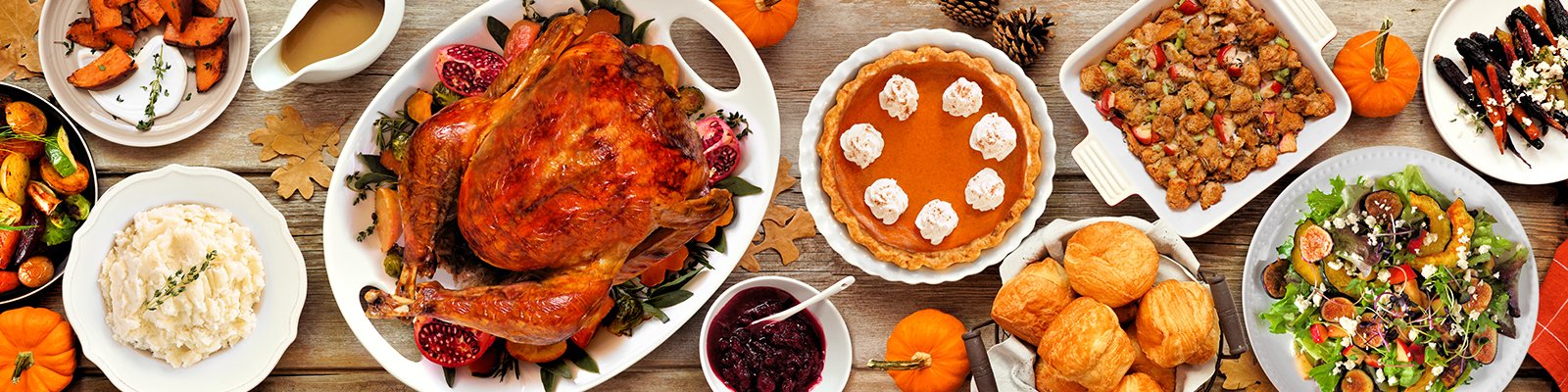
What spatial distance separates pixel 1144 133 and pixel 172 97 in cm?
282

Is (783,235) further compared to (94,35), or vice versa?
(783,235)

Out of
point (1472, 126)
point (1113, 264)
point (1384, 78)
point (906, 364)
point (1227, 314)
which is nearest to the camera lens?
point (1227, 314)

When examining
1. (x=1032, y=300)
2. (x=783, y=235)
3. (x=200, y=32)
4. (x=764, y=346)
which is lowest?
(x=764, y=346)

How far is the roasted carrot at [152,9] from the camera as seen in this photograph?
9.86 feet

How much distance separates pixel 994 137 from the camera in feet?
9.55

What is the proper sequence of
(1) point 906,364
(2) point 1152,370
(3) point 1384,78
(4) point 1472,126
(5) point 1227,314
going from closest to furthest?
(5) point 1227,314 < (2) point 1152,370 < (1) point 906,364 < (3) point 1384,78 < (4) point 1472,126

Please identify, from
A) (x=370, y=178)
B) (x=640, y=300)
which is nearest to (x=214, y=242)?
(x=370, y=178)

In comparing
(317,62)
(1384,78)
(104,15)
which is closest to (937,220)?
(1384,78)

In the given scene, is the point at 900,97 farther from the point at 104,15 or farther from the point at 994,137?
the point at 104,15

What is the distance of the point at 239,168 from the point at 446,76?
817 mm

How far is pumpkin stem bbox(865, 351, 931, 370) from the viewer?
111 inches

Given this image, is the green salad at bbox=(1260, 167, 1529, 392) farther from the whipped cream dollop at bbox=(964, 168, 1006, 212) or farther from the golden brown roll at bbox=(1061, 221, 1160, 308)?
the whipped cream dollop at bbox=(964, 168, 1006, 212)

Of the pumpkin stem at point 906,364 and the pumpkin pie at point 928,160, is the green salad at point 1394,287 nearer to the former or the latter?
the pumpkin pie at point 928,160

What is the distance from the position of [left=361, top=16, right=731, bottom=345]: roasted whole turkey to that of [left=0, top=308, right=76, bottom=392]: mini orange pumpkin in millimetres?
1162
